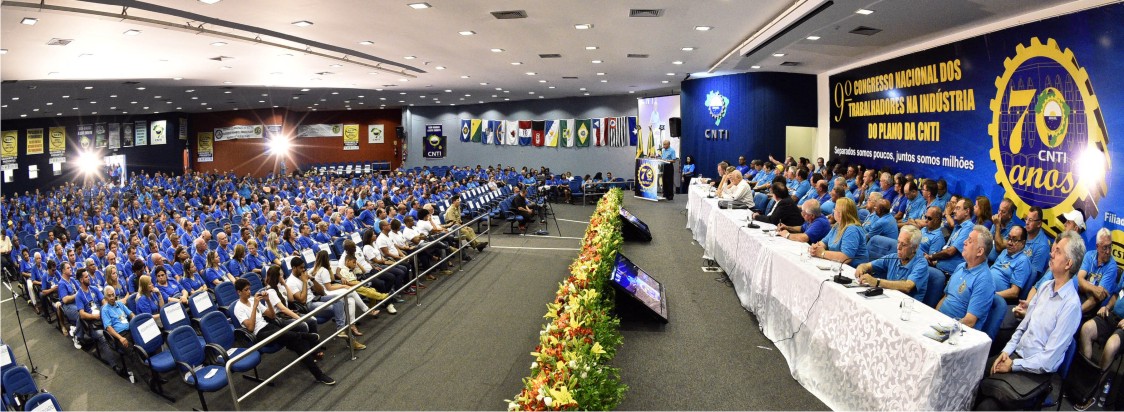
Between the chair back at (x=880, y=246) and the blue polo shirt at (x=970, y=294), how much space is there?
56.7 inches

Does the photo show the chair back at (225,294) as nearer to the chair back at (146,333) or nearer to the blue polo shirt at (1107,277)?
the chair back at (146,333)

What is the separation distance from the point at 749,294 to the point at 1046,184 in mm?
3957

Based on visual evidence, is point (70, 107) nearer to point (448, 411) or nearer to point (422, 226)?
point (422, 226)

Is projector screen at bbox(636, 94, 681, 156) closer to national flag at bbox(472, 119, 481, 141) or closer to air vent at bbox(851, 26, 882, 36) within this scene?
air vent at bbox(851, 26, 882, 36)

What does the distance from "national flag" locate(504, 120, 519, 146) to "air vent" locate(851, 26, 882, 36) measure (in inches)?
812

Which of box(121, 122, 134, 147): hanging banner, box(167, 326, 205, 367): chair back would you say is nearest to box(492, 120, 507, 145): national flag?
box(121, 122, 134, 147): hanging banner

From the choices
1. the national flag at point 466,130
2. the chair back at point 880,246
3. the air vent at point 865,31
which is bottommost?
the chair back at point 880,246

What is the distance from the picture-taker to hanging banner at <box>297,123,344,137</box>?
3497cm

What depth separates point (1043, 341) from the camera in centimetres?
365

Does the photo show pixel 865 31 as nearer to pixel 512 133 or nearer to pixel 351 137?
pixel 512 133

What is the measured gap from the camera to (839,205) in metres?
5.83

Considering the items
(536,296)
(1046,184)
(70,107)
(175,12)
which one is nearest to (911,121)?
(1046,184)

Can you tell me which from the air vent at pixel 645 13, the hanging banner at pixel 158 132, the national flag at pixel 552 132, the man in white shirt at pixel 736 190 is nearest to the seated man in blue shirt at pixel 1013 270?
the man in white shirt at pixel 736 190

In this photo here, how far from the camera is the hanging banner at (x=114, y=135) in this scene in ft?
92.3
